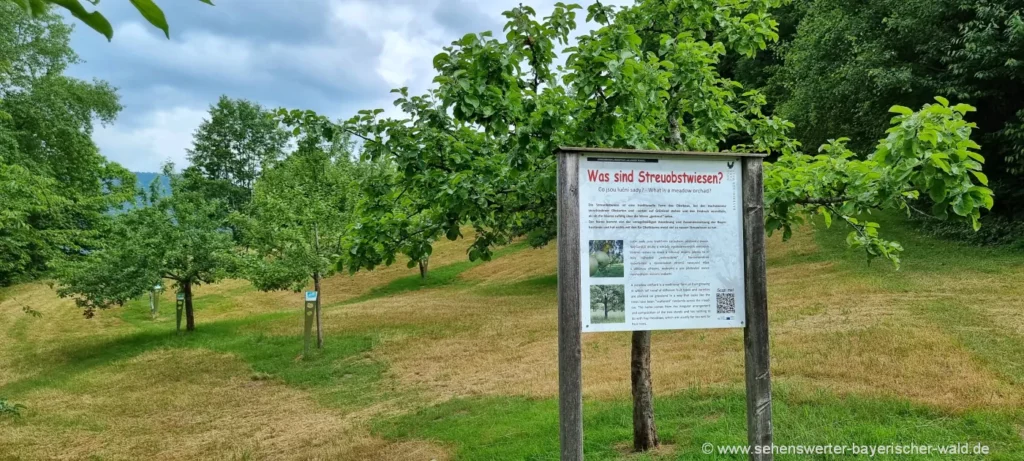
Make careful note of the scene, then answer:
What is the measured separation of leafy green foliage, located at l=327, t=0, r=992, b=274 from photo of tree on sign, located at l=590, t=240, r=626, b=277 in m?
1.04

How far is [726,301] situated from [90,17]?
2918 millimetres

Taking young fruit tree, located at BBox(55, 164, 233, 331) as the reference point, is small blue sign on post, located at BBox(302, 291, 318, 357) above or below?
below

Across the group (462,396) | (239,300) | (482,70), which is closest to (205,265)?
(239,300)

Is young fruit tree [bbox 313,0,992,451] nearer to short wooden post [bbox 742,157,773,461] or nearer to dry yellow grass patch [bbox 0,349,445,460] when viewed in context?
short wooden post [bbox 742,157,773,461]

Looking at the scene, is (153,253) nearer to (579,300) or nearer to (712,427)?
(712,427)

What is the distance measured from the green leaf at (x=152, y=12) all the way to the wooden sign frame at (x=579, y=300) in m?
2.25

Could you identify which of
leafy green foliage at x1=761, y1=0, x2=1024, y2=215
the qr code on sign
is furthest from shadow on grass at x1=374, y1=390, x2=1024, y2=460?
leafy green foliage at x1=761, y1=0, x2=1024, y2=215

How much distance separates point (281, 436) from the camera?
8141 millimetres

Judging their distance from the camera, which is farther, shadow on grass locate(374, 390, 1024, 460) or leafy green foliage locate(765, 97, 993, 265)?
shadow on grass locate(374, 390, 1024, 460)

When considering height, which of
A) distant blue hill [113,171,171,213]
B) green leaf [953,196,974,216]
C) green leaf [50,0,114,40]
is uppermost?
distant blue hill [113,171,171,213]

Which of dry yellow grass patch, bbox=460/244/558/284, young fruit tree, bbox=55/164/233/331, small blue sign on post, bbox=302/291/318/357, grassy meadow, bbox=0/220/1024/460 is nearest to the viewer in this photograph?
grassy meadow, bbox=0/220/1024/460

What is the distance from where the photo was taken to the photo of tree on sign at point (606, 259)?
9.71 ft

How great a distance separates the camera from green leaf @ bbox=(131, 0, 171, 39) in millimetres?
768

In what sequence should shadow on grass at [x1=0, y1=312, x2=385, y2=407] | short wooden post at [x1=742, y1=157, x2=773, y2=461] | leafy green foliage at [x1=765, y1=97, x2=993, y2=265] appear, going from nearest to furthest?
leafy green foliage at [x1=765, y1=97, x2=993, y2=265] < short wooden post at [x1=742, y1=157, x2=773, y2=461] < shadow on grass at [x1=0, y1=312, x2=385, y2=407]
